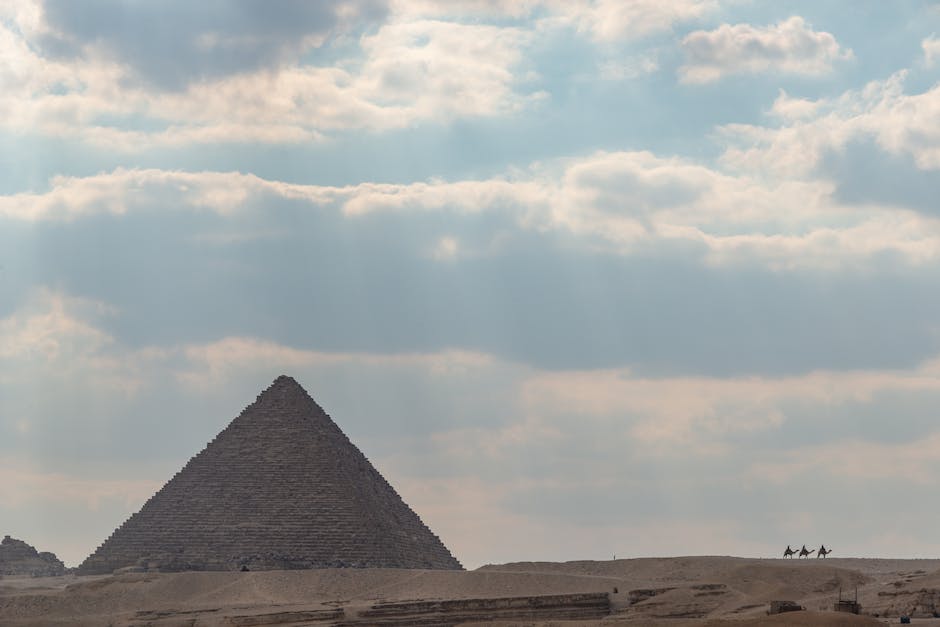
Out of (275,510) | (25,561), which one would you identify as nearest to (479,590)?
(275,510)

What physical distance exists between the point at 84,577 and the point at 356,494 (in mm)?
15219

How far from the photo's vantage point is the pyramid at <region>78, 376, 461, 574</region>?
287ft

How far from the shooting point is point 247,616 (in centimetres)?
6238

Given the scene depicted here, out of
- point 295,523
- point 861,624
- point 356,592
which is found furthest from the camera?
point 295,523

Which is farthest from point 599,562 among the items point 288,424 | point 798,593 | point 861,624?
point 861,624

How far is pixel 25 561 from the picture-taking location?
343 ft

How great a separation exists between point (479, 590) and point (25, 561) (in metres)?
46.0

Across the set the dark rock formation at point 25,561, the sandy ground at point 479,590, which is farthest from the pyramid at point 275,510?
the dark rock formation at point 25,561

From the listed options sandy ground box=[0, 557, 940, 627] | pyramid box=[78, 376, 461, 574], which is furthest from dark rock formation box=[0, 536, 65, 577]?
sandy ground box=[0, 557, 940, 627]

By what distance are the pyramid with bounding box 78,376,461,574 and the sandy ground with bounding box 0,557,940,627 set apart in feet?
22.8

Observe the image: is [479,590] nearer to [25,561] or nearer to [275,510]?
[275,510]

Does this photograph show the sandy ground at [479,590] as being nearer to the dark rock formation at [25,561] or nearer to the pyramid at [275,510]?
the pyramid at [275,510]

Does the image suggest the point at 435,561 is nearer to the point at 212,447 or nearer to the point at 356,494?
the point at 356,494

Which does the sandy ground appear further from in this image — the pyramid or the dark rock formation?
the dark rock formation
